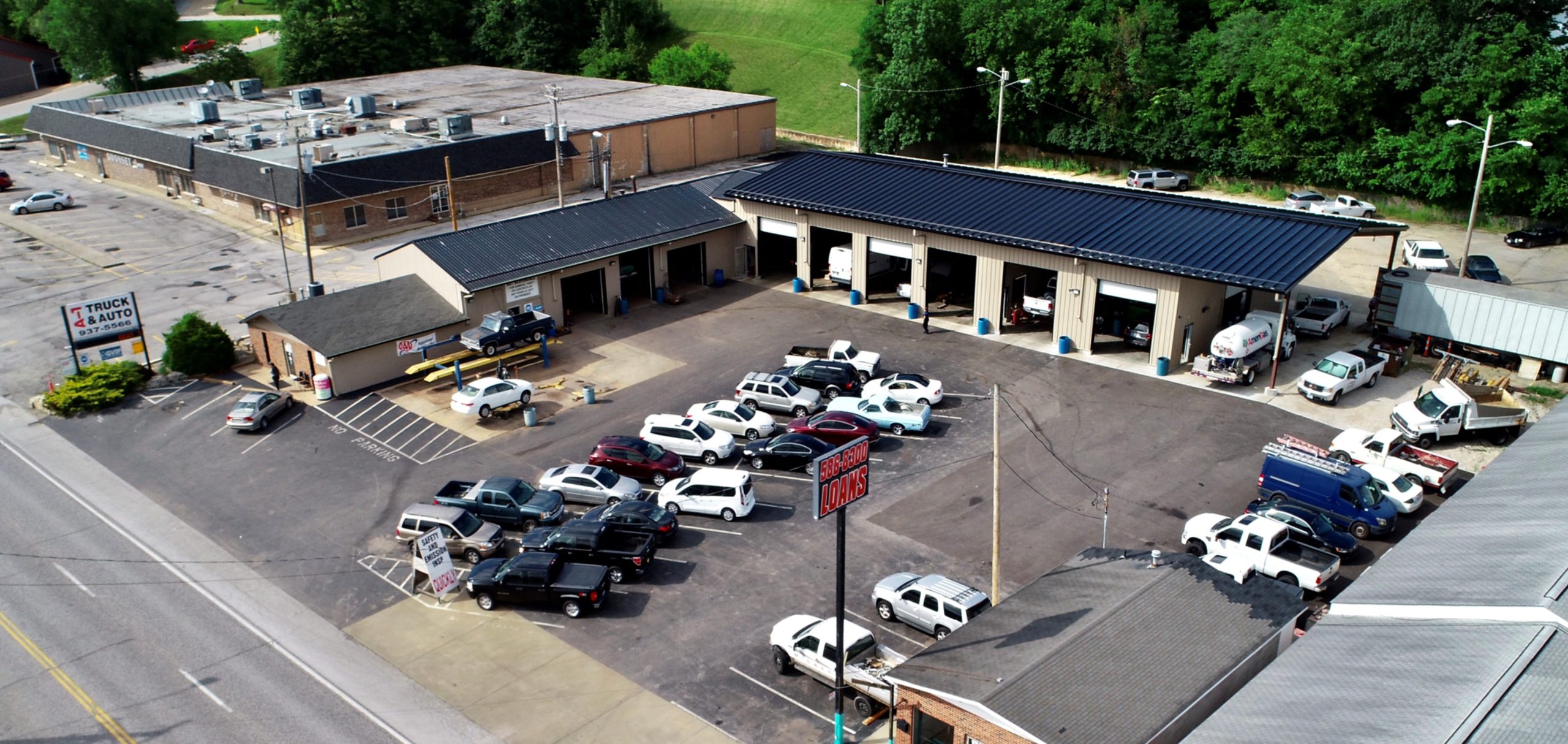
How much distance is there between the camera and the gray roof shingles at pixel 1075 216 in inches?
1720

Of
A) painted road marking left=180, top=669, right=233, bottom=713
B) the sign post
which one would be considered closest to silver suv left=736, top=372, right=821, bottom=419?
the sign post

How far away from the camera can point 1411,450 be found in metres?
36.6

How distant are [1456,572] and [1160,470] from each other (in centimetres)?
1267

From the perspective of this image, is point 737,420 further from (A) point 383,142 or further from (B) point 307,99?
(B) point 307,99

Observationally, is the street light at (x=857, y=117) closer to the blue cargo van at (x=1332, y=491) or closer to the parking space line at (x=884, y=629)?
the blue cargo van at (x=1332, y=491)

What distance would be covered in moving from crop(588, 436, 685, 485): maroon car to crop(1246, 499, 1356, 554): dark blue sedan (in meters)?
18.0

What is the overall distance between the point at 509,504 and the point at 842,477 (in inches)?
559

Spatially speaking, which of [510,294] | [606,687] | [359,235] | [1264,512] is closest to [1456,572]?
[1264,512]

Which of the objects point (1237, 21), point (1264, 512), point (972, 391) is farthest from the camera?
point (1237, 21)

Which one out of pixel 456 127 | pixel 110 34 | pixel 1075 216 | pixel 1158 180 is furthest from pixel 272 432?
pixel 110 34

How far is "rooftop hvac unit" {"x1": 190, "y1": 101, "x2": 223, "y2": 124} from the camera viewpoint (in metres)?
77.7

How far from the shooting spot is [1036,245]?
46.9 m

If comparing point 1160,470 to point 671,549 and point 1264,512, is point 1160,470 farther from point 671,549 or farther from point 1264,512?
point 671,549

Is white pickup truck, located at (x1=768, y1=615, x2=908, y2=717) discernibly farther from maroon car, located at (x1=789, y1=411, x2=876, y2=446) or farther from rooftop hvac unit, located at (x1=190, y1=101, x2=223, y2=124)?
rooftop hvac unit, located at (x1=190, y1=101, x2=223, y2=124)
